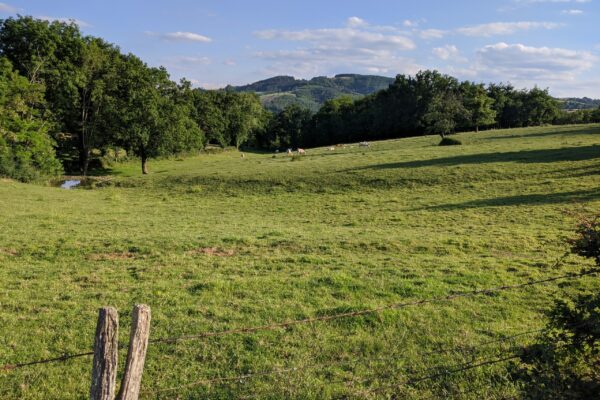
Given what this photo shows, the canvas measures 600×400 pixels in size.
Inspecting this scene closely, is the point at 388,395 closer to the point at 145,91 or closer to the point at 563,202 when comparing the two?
the point at 563,202

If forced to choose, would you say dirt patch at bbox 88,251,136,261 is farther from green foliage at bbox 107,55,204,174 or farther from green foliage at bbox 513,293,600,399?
green foliage at bbox 107,55,204,174

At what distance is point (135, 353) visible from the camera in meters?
4.45

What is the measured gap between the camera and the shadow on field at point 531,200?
25016mm

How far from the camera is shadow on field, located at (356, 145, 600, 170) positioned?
37.2 metres

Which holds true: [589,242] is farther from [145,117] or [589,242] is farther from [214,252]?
[145,117]

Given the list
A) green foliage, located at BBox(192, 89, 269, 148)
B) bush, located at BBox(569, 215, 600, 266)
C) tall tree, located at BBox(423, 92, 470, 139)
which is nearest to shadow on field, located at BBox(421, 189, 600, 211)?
bush, located at BBox(569, 215, 600, 266)

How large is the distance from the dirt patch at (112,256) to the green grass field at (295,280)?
113 mm

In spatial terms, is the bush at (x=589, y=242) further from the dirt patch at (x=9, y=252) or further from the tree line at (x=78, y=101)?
the tree line at (x=78, y=101)

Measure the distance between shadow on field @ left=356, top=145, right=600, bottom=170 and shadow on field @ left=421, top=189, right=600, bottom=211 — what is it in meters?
11.5

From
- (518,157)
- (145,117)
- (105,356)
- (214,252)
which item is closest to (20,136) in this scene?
(145,117)

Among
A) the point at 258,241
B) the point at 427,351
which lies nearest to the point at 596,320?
the point at 427,351

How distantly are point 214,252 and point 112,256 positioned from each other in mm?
3670

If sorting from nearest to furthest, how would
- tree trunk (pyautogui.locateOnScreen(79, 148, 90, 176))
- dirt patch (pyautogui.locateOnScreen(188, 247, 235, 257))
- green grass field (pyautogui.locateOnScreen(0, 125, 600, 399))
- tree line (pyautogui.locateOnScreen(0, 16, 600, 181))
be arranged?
green grass field (pyautogui.locateOnScreen(0, 125, 600, 399))
dirt patch (pyautogui.locateOnScreen(188, 247, 235, 257))
tree line (pyautogui.locateOnScreen(0, 16, 600, 181))
tree trunk (pyautogui.locateOnScreen(79, 148, 90, 176))

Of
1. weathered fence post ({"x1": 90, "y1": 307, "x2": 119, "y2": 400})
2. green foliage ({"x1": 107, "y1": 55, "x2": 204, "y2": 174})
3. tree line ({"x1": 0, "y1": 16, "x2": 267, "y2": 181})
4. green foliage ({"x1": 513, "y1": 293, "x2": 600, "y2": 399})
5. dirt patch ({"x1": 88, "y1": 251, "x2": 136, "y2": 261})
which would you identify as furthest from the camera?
green foliage ({"x1": 107, "y1": 55, "x2": 204, "y2": 174})
